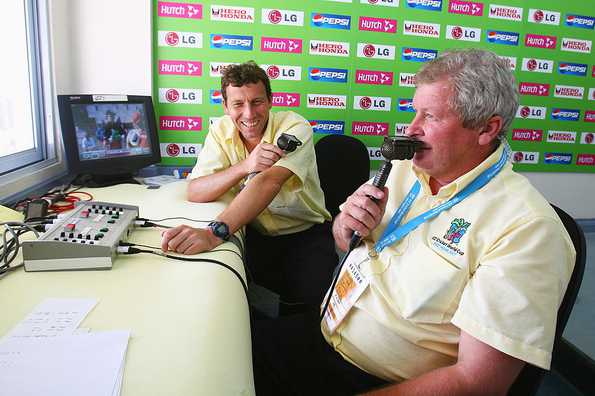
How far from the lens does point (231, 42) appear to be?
7.79 feet

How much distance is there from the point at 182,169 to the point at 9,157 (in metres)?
0.90

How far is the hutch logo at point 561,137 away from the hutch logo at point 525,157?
5.7 inches

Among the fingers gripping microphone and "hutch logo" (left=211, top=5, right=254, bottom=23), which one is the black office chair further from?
"hutch logo" (left=211, top=5, right=254, bottom=23)

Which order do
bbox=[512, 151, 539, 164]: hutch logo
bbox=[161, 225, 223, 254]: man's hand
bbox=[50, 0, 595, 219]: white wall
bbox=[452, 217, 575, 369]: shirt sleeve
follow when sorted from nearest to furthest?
bbox=[452, 217, 575, 369]: shirt sleeve < bbox=[161, 225, 223, 254]: man's hand < bbox=[50, 0, 595, 219]: white wall < bbox=[512, 151, 539, 164]: hutch logo

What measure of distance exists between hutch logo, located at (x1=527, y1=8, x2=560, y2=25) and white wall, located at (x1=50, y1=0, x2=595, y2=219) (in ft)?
7.88

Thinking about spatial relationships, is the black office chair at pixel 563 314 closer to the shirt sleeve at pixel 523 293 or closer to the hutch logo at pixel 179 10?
the shirt sleeve at pixel 523 293

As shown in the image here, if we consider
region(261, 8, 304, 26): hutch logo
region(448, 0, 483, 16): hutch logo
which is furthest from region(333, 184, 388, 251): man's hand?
region(448, 0, 483, 16): hutch logo

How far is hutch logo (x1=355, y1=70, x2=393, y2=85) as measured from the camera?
101 inches

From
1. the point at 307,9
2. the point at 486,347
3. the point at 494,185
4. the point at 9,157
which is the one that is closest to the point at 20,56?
the point at 9,157

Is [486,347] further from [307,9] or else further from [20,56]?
[20,56]

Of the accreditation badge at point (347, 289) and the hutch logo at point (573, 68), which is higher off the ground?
the hutch logo at point (573, 68)

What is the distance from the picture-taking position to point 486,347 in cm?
79

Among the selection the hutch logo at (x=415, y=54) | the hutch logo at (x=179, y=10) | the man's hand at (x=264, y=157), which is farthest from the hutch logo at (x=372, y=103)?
the man's hand at (x=264, y=157)

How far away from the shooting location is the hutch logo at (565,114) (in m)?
2.86
